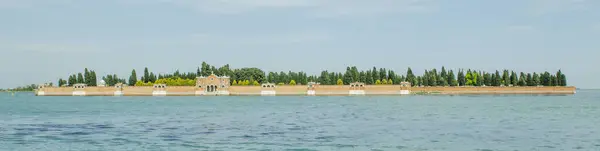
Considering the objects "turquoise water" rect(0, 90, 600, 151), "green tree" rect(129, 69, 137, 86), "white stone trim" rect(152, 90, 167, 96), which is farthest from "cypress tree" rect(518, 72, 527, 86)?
"turquoise water" rect(0, 90, 600, 151)

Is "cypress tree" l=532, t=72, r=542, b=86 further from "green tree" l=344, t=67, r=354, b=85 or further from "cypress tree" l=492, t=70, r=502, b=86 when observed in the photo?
"green tree" l=344, t=67, r=354, b=85

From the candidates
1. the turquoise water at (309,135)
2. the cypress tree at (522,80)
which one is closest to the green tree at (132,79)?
the cypress tree at (522,80)

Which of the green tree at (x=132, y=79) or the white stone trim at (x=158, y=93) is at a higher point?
the green tree at (x=132, y=79)

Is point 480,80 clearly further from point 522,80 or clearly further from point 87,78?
point 87,78

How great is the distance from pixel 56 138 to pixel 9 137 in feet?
6.40

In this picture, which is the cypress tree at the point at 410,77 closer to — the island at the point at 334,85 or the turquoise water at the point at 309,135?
the island at the point at 334,85

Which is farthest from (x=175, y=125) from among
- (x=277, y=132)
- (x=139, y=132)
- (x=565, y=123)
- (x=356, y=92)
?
(x=356, y=92)

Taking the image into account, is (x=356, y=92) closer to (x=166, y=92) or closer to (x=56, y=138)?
(x=166, y=92)

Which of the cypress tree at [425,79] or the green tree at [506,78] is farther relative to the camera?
the green tree at [506,78]

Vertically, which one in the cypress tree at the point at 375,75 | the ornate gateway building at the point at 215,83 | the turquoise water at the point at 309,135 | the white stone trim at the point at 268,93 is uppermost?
the cypress tree at the point at 375,75

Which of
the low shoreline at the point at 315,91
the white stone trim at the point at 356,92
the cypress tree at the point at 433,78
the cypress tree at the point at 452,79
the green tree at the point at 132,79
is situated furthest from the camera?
the green tree at the point at 132,79

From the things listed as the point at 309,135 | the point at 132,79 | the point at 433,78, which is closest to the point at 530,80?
the point at 433,78

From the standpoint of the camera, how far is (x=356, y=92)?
119250mm

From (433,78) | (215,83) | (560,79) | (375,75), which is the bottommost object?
(215,83)
